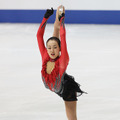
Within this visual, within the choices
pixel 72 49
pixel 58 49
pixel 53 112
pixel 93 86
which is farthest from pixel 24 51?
pixel 58 49

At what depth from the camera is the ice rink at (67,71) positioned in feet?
9.87

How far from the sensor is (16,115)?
2.93 meters

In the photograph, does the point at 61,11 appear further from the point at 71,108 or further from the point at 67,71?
the point at 67,71

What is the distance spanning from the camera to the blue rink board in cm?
755

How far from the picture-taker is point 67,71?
165 inches

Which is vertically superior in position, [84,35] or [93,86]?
[84,35]

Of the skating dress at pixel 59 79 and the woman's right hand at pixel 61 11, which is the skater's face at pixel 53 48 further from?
the woman's right hand at pixel 61 11

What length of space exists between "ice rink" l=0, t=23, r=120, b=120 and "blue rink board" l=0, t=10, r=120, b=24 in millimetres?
814

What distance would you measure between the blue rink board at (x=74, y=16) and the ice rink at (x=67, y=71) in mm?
814

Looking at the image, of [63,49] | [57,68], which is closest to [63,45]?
[63,49]

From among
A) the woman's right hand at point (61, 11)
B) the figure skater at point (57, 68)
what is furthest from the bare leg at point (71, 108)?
the woman's right hand at point (61, 11)

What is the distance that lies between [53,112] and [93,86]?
776 millimetres
